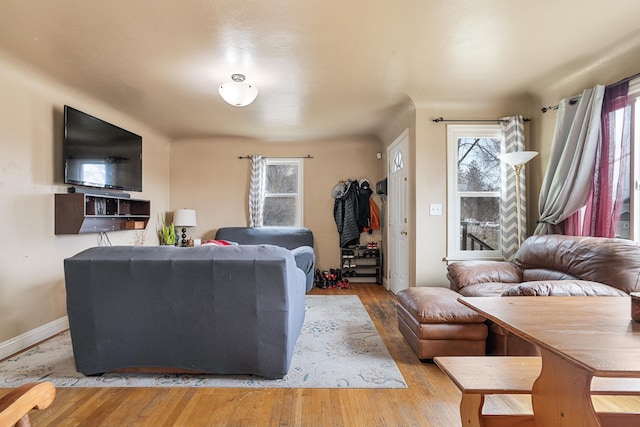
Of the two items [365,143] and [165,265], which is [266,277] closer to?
[165,265]

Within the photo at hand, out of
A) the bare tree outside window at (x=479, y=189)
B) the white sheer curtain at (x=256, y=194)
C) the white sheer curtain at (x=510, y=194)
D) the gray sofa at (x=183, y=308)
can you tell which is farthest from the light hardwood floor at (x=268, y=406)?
the white sheer curtain at (x=256, y=194)

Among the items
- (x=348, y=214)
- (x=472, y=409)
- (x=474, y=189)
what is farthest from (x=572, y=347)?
(x=348, y=214)

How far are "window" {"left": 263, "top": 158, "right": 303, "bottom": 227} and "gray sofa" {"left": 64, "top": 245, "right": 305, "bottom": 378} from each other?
11.0 feet

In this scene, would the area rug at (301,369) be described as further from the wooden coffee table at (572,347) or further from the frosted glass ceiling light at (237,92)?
the frosted glass ceiling light at (237,92)

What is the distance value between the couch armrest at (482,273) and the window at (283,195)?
9.83 feet

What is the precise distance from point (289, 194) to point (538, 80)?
3624 mm

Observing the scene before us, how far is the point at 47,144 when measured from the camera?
114 inches

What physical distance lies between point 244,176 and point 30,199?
2.93 metres

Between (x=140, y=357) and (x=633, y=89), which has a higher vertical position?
(x=633, y=89)

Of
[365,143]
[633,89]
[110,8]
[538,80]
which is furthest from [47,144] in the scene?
[633,89]

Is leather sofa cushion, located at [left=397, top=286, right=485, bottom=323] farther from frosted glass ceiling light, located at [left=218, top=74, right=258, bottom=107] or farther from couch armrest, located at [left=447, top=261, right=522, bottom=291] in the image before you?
frosted glass ceiling light, located at [left=218, top=74, right=258, bottom=107]

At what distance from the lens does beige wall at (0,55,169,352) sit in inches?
100

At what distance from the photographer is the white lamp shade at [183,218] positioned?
4930mm

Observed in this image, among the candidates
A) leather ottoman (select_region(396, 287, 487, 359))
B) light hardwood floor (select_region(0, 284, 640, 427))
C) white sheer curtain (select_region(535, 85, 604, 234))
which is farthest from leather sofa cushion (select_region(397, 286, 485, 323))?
white sheer curtain (select_region(535, 85, 604, 234))
